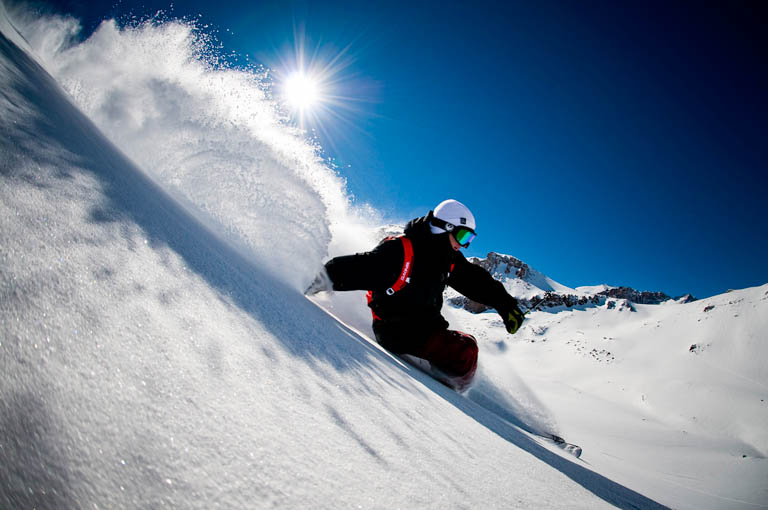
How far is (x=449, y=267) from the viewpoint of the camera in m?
3.53

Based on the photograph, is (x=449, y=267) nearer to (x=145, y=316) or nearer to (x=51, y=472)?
(x=145, y=316)

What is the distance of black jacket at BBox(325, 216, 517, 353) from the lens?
122 inches

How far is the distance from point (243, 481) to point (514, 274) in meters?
107

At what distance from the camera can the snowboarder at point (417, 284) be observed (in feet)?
10.2

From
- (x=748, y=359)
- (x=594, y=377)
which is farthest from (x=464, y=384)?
(x=748, y=359)

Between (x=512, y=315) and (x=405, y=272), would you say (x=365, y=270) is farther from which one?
(x=512, y=315)

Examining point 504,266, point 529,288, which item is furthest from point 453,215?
point 504,266

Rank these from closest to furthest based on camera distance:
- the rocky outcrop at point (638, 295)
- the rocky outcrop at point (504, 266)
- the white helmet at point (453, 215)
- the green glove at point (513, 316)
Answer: the white helmet at point (453, 215) → the green glove at point (513, 316) → the rocky outcrop at point (638, 295) → the rocky outcrop at point (504, 266)

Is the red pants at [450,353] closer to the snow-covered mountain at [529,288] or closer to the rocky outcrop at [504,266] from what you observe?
the snow-covered mountain at [529,288]

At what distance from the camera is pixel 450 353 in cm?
313

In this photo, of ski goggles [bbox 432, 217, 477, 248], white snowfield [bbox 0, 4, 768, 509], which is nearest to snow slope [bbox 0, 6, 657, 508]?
white snowfield [bbox 0, 4, 768, 509]

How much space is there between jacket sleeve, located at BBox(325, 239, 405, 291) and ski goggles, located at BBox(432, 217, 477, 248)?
716 millimetres

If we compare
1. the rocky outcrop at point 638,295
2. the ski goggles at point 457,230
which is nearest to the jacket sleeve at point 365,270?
the ski goggles at point 457,230

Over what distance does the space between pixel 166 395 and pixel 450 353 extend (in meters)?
2.89
